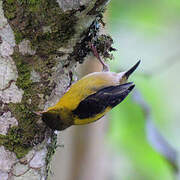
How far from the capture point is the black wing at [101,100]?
3.19 metres

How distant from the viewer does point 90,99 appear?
325cm

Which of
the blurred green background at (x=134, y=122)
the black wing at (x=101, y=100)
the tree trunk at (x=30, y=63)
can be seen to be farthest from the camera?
the blurred green background at (x=134, y=122)

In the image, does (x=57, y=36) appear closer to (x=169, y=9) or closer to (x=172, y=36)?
(x=169, y=9)

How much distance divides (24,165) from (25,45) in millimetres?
767

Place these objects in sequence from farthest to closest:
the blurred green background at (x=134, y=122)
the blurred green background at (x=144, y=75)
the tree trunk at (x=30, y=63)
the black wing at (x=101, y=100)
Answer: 1. the blurred green background at (x=144, y=75)
2. the blurred green background at (x=134, y=122)
3. the black wing at (x=101, y=100)
4. the tree trunk at (x=30, y=63)

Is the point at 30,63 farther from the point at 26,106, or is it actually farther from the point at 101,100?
the point at 101,100

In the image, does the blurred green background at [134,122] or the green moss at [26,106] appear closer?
the green moss at [26,106]

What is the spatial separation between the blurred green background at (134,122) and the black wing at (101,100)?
0.20 meters

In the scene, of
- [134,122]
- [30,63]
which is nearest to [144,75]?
[134,122]

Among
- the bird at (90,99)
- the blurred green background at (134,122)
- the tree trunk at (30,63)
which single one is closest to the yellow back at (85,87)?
the bird at (90,99)

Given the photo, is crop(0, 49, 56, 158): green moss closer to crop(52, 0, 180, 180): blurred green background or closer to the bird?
the bird

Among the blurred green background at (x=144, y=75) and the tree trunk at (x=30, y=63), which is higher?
the blurred green background at (x=144, y=75)

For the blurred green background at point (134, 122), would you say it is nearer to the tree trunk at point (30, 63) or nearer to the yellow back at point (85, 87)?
the yellow back at point (85, 87)

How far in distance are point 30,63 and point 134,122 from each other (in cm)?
157
